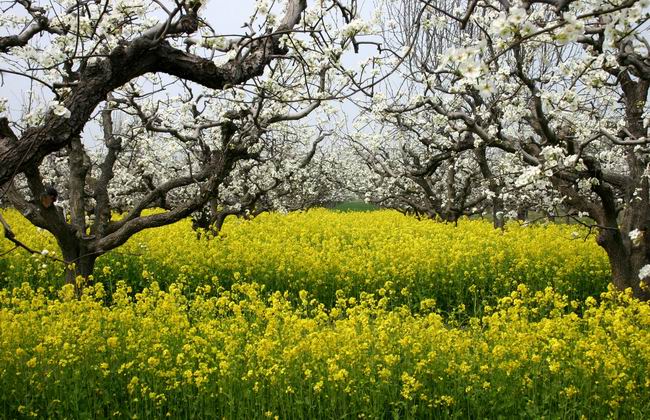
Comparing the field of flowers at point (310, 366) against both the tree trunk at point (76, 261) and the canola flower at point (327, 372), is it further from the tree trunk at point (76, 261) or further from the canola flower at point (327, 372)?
the tree trunk at point (76, 261)

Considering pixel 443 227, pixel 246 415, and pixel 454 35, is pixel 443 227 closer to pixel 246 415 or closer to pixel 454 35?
pixel 454 35

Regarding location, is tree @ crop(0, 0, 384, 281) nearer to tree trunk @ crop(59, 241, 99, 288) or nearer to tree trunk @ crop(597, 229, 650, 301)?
tree trunk @ crop(59, 241, 99, 288)

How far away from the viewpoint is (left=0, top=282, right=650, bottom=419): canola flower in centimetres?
507

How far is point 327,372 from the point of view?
550 centimetres

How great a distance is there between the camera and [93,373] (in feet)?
18.4

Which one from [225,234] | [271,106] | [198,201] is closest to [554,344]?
[198,201]

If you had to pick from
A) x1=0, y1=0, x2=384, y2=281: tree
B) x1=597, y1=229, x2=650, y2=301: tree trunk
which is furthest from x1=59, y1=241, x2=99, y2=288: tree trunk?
x1=597, y1=229, x2=650, y2=301: tree trunk

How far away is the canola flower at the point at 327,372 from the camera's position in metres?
5.07

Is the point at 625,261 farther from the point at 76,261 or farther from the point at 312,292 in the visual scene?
the point at 76,261

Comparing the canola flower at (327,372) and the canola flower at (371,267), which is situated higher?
the canola flower at (371,267)

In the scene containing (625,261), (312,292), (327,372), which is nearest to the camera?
(327,372)

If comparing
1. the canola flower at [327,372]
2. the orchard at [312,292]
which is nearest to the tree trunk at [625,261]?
the orchard at [312,292]

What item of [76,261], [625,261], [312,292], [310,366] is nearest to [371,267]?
[312,292]

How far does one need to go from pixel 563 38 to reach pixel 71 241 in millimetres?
7394
